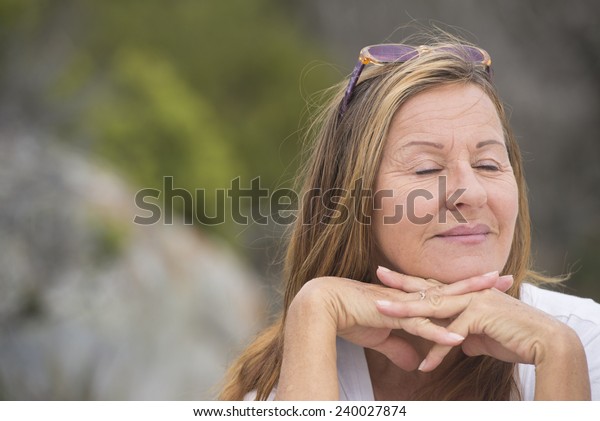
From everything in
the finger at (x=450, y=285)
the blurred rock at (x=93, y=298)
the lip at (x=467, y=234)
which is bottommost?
the blurred rock at (x=93, y=298)

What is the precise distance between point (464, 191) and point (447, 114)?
25cm

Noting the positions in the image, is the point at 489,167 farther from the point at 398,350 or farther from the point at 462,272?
the point at 398,350

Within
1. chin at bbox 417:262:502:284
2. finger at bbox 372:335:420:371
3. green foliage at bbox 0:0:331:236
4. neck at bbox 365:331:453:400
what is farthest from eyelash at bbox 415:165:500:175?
green foliage at bbox 0:0:331:236

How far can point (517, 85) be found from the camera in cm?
744

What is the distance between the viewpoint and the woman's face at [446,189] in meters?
2.26

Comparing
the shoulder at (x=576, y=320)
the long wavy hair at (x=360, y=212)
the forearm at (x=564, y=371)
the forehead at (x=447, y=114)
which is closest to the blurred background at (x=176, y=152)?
the long wavy hair at (x=360, y=212)

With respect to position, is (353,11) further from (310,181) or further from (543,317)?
(543,317)

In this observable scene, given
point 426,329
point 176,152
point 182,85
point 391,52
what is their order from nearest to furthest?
1. point 426,329
2. point 391,52
3. point 176,152
4. point 182,85

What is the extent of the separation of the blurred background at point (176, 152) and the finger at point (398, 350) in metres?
2.35

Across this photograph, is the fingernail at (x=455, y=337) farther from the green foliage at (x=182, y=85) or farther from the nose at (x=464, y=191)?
the green foliage at (x=182, y=85)

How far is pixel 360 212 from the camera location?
8.00 ft

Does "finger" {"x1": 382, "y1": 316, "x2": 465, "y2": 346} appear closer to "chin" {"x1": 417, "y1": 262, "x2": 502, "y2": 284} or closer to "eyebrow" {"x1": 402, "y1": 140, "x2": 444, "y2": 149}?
"chin" {"x1": 417, "y1": 262, "x2": 502, "y2": 284}

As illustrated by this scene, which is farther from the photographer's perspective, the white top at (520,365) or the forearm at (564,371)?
the white top at (520,365)

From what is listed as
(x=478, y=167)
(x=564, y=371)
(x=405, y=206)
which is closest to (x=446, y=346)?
(x=564, y=371)
